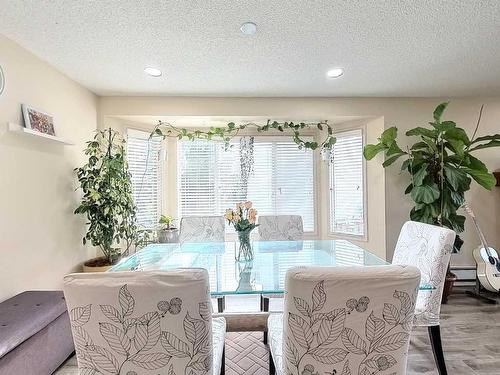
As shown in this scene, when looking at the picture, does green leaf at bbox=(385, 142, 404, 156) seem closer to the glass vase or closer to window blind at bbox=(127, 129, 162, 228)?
the glass vase

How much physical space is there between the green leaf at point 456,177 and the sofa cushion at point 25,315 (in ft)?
12.2

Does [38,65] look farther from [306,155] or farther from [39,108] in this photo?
[306,155]

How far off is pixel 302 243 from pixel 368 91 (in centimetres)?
197

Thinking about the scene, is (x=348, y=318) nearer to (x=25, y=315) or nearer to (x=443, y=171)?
(x=25, y=315)

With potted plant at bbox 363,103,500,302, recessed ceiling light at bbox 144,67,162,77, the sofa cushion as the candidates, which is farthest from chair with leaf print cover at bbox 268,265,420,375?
recessed ceiling light at bbox 144,67,162,77

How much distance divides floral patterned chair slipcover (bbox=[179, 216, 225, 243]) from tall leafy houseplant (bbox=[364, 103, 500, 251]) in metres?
2.14

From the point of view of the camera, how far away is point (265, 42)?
2.26 m

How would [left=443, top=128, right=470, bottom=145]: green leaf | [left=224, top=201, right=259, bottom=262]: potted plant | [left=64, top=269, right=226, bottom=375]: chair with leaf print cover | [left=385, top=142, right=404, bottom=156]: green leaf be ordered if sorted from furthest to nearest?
[left=385, top=142, right=404, bottom=156]: green leaf, [left=443, top=128, right=470, bottom=145]: green leaf, [left=224, top=201, right=259, bottom=262]: potted plant, [left=64, top=269, right=226, bottom=375]: chair with leaf print cover

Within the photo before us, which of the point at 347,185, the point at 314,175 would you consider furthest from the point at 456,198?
the point at 314,175

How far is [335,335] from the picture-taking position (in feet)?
3.91

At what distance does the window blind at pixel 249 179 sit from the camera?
432 cm

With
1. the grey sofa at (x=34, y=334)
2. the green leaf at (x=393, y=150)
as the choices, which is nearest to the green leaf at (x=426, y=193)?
the green leaf at (x=393, y=150)

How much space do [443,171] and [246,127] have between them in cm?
249

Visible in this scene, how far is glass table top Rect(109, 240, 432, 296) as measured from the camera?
179 centimetres
